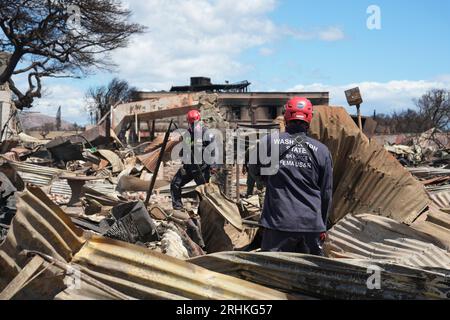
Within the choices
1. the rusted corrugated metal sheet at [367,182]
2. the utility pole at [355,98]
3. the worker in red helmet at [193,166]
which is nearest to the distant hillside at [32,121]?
the worker in red helmet at [193,166]

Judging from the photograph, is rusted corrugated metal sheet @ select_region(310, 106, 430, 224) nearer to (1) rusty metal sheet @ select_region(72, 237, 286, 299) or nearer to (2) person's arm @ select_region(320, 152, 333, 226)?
(2) person's arm @ select_region(320, 152, 333, 226)

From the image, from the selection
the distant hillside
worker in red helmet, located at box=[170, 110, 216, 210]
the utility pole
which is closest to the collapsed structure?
worker in red helmet, located at box=[170, 110, 216, 210]

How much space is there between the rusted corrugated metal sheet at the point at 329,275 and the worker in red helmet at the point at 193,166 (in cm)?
472

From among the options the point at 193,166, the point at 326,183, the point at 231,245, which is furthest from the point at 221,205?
the point at 193,166

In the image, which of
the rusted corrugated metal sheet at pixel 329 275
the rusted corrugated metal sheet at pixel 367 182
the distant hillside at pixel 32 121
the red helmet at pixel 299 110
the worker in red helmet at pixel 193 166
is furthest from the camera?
the distant hillside at pixel 32 121

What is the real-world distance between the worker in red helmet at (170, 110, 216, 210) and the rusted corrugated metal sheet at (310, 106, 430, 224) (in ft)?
9.78

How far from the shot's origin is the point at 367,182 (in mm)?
4949

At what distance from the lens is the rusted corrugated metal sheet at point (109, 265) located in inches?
106

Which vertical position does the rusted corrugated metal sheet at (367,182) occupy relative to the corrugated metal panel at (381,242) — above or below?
above

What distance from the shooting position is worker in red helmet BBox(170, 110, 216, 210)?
775 cm

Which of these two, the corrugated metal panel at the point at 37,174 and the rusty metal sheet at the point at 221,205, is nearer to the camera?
the rusty metal sheet at the point at 221,205

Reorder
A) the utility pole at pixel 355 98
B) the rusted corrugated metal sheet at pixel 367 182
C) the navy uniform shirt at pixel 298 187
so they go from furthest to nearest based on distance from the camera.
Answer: the utility pole at pixel 355 98 < the rusted corrugated metal sheet at pixel 367 182 < the navy uniform shirt at pixel 298 187

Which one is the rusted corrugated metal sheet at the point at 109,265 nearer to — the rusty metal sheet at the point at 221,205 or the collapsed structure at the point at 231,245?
the collapsed structure at the point at 231,245

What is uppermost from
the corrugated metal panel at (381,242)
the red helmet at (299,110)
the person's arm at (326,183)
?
the red helmet at (299,110)
